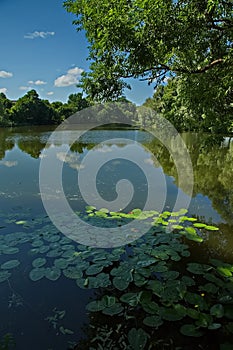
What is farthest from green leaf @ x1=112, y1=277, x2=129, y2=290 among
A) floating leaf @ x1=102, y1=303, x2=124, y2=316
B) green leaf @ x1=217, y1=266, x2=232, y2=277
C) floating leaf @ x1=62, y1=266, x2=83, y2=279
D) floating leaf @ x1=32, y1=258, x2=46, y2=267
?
green leaf @ x1=217, y1=266, x2=232, y2=277

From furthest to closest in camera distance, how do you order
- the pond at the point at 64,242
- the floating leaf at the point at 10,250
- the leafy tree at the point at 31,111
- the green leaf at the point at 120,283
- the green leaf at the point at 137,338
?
the leafy tree at the point at 31,111 → the floating leaf at the point at 10,250 → the green leaf at the point at 120,283 → the pond at the point at 64,242 → the green leaf at the point at 137,338

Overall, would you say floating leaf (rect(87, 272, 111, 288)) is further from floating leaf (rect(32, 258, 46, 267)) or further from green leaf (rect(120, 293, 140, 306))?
floating leaf (rect(32, 258, 46, 267))

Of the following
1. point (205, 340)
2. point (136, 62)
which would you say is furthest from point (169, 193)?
point (205, 340)

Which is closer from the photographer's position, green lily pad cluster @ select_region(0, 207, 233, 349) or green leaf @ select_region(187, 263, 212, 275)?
green lily pad cluster @ select_region(0, 207, 233, 349)

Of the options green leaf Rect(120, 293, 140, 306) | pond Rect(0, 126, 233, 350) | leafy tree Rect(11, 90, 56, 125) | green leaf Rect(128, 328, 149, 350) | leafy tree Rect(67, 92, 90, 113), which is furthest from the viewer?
leafy tree Rect(67, 92, 90, 113)

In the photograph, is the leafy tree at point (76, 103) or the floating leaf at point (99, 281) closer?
the floating leaf at point (99, 281)

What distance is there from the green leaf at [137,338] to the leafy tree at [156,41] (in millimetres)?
2859

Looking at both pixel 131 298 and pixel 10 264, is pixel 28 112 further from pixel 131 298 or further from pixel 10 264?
pixel 131 298

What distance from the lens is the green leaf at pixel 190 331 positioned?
201 cm

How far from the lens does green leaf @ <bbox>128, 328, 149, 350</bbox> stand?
6.30ft

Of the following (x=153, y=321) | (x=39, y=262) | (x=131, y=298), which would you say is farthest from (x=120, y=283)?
(x=39, y=262)

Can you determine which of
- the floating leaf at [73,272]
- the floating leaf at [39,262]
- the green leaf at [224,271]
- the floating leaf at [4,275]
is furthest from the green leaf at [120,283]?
the floating leaf at [4,275]

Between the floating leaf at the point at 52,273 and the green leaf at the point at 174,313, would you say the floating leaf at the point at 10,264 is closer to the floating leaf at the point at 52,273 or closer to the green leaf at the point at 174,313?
the floating leaf at the point at 52,273

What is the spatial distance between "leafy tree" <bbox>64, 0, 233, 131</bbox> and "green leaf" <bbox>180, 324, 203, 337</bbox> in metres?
2.78
